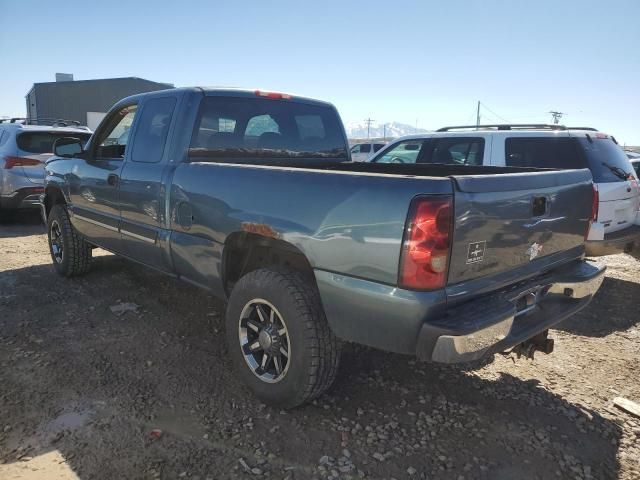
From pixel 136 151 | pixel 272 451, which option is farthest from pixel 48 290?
pixel 272 451

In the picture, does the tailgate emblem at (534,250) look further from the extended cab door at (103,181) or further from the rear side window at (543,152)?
the extended cab door at (103,181)

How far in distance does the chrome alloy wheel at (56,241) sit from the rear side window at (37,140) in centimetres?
341

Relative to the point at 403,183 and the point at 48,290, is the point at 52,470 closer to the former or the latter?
the point at 403,183

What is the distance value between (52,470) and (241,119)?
2564 millimetres

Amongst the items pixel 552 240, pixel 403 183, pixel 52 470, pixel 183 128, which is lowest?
pixel 52 470

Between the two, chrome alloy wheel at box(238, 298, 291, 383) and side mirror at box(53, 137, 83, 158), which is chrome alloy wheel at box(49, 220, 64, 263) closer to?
side mirror at box(53, 137, 83, 158)

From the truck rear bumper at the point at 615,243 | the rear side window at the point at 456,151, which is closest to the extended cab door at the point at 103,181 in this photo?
the rear side window at the point at 456,151

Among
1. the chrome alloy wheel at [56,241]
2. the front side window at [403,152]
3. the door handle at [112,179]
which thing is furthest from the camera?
the front side window at [403,152]

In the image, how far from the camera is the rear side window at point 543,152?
17.1ft

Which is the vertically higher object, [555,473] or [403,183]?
[403,183]

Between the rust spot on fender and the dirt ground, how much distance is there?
1045mm

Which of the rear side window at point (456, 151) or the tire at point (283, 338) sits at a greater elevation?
the rear side window at point (456, 151)

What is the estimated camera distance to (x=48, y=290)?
4.90 meters

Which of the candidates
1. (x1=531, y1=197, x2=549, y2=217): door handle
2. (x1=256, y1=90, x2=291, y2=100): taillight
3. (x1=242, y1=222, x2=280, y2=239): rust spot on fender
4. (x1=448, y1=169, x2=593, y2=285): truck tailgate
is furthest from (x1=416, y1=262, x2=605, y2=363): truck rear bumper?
(x1=256, y1=90, x2=291, y2=100): taillight
